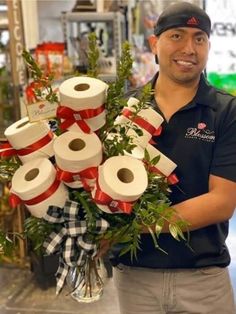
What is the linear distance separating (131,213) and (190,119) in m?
0.48

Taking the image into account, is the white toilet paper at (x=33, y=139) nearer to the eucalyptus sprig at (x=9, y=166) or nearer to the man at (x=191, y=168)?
the eucalyptus sprig at (x=9, y=166)

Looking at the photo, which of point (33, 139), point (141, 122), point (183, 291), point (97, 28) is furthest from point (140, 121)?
point (97, 28)

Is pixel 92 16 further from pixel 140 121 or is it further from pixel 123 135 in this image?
pixel 123 135

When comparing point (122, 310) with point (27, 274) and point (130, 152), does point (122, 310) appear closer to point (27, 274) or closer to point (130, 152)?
point (130, 152)

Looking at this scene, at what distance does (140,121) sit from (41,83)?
0.31m

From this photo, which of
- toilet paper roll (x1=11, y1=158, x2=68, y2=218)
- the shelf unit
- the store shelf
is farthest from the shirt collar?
the store shelf

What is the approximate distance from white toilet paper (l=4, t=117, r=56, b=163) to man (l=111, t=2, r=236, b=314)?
1.47 feet

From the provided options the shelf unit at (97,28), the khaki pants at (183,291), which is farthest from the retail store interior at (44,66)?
the khaki pants at (183,291)

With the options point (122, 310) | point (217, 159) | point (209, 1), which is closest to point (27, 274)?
point (122, 310)

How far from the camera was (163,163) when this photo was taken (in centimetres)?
141

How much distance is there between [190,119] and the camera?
159cm

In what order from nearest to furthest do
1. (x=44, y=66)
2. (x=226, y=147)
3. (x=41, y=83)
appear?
(x=41, y=83)
(x=226, y=147)
(x=44, y=66)

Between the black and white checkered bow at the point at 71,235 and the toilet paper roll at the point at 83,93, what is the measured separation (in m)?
0.26

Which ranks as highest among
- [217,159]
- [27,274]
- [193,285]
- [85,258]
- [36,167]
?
[36,167]
